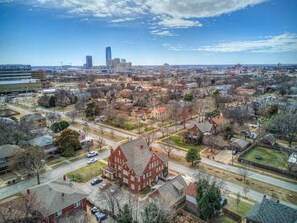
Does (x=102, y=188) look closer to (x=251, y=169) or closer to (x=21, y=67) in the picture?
(x=251, y=169)

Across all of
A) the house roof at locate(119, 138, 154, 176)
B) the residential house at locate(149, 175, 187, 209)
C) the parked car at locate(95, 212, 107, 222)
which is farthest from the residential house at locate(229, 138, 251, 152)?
the parked car at locate(95, 212, 107, 222)

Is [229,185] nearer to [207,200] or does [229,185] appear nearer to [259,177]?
[259,177]

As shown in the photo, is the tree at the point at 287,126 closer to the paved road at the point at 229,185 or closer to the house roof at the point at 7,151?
the paved road at the point at 229,185

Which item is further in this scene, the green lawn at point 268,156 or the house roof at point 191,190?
the green lawn at point 268,156

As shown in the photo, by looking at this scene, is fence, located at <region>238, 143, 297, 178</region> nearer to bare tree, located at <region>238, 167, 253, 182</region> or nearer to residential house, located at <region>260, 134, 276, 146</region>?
residential house, located at <region>260, 134, 276, 146</region>

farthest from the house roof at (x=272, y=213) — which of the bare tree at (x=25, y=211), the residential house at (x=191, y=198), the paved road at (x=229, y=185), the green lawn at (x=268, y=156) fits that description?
the bare tree at (x=25, y=211)

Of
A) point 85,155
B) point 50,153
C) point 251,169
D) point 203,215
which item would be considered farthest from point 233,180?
point 50,153

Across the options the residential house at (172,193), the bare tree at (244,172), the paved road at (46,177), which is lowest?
the paved road at (46,177)
